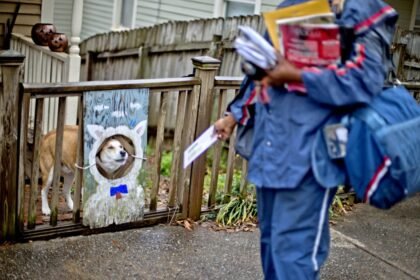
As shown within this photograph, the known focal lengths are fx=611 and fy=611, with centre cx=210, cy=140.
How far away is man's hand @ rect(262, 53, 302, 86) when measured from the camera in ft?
7.80

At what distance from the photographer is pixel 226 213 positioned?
4.91m

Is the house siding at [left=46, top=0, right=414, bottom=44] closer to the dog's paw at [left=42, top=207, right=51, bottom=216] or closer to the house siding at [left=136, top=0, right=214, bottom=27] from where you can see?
the house siding at [left=136, top=0, right=214, bottom=27]

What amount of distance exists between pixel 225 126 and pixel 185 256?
5.02 feet

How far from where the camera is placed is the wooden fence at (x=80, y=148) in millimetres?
3865

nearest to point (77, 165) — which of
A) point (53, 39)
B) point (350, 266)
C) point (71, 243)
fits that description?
point (71, 243)

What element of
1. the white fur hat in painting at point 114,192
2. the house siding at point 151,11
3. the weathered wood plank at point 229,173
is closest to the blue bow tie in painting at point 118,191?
the white fur hat in painting at point 114,192

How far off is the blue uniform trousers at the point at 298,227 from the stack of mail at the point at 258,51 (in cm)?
50

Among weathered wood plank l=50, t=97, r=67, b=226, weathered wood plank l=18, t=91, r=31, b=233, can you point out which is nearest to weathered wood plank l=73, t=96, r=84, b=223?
weathered wood plank l=50, t=97, r=67, b=226

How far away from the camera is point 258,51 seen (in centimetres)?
243

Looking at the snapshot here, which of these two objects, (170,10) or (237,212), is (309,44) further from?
(170,10)

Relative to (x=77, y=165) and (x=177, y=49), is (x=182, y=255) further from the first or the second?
(x=177, y=49)

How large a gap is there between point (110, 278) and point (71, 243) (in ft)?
1.86

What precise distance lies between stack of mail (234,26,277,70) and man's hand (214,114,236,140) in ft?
1.71

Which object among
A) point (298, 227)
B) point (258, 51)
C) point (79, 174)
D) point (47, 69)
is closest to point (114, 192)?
point (79, 174)
